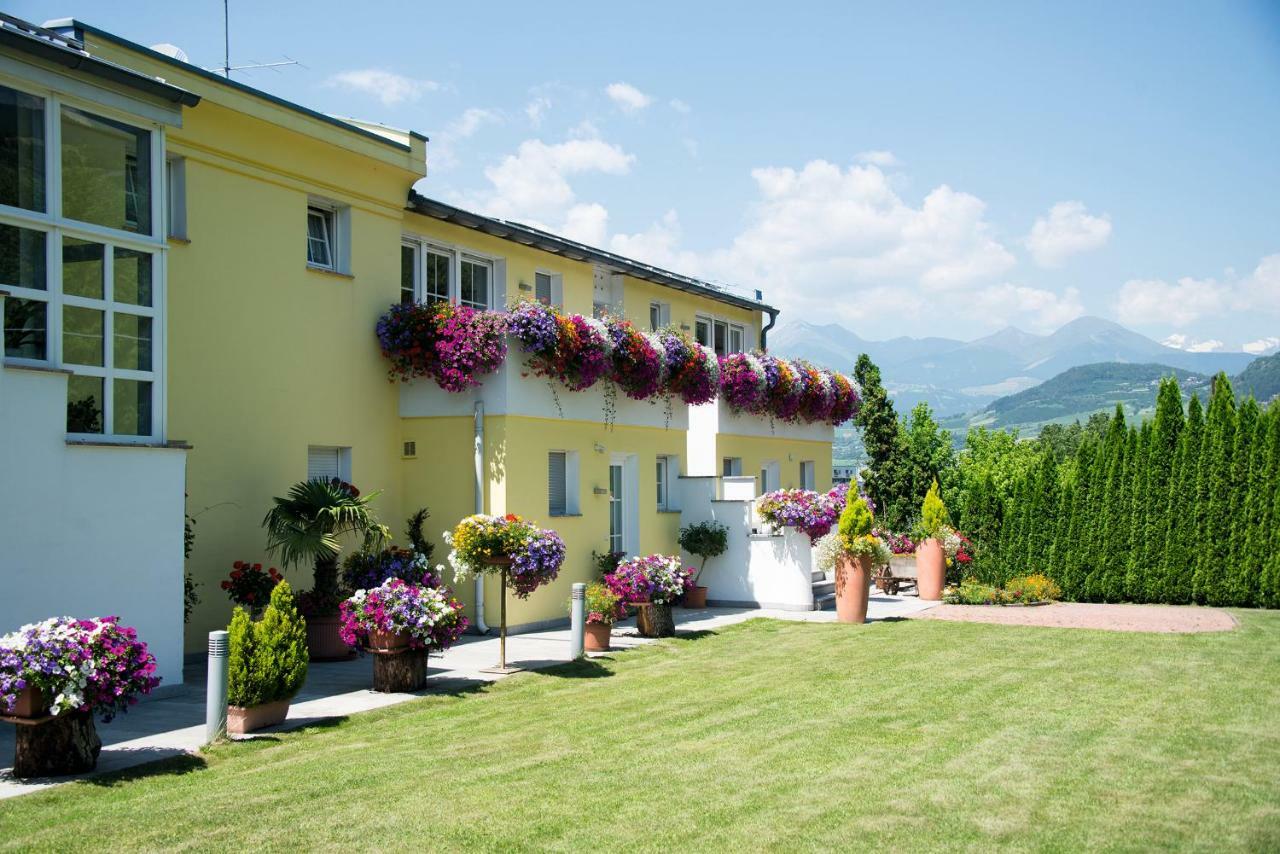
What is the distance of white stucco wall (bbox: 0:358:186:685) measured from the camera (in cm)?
970

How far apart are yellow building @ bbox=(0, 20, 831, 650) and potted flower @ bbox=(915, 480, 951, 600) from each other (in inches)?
234

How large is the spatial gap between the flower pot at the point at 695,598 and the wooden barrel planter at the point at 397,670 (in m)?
8.75

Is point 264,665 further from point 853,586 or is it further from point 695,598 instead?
point 695,598

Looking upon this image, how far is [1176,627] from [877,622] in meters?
4.46

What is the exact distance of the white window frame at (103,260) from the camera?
1006 centimetres

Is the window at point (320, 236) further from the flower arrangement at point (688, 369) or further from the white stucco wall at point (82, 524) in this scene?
the flower arrangement at point (688, 369)

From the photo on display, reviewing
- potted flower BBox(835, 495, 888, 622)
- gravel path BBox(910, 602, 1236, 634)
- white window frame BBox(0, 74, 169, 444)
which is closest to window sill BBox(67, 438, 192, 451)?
white window frame BBox(0, 74, 169, 444)

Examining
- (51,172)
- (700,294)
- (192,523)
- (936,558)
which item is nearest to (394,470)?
(192,523)

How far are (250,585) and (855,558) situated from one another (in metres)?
9.05

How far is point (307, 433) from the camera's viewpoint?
1469 centimetres

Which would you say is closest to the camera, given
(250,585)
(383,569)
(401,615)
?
(401,615)

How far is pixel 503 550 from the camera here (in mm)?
12250

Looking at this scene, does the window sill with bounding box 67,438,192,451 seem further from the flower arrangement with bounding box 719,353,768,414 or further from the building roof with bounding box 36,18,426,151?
the flower arrangement with bounding box 719,353,768,414

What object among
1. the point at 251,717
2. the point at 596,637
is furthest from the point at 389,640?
the point at 596,637
